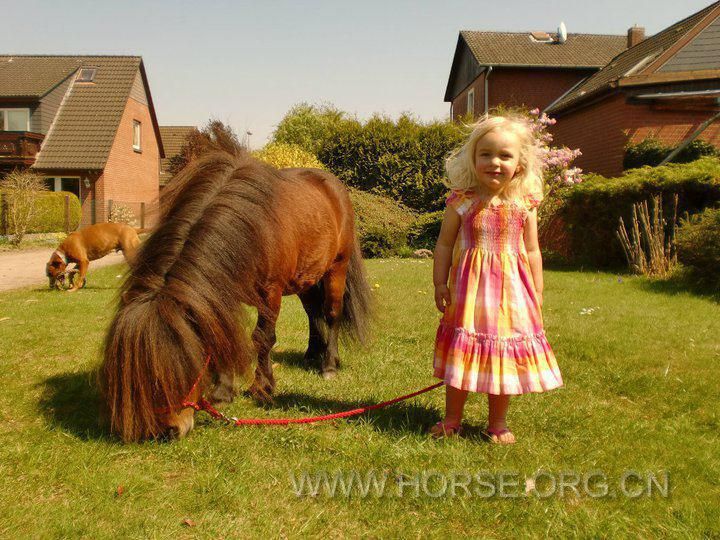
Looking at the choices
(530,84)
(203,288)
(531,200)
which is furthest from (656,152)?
(203,288)

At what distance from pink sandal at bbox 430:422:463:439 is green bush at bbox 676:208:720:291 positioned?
6.27m

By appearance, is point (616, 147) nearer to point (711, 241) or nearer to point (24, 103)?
point (711, 241)

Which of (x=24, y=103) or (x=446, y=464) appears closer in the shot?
(x=446, y=464)

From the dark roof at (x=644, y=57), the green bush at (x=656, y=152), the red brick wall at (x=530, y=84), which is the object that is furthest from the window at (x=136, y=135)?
the green bush at (x=656, y=152)

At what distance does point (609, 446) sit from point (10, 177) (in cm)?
2081

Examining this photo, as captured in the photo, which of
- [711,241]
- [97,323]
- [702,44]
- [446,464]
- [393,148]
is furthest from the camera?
[393,148]

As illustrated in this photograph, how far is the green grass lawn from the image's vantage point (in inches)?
100

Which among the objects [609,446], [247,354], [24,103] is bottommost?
[609,446]

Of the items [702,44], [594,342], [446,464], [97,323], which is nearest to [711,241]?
[594,342]

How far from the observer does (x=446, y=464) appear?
3055 mm

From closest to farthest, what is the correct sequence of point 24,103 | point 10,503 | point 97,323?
point 10,503, point 97,323, point 24,103

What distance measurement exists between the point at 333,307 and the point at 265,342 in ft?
4.18

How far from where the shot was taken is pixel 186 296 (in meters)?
2.92

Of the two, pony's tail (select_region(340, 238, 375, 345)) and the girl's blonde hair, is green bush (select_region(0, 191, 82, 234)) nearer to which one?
pony's tail (select_region(340, 238, 375, 345))
